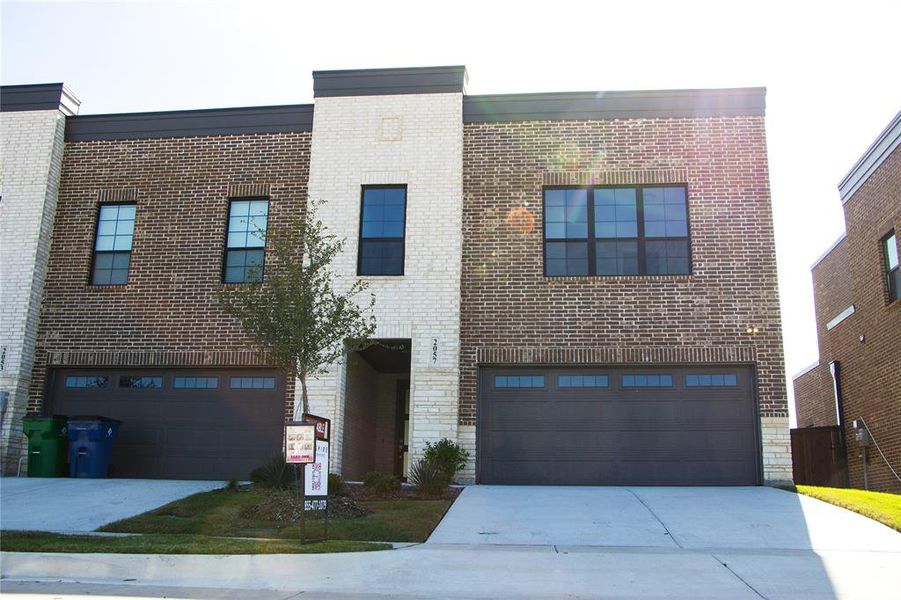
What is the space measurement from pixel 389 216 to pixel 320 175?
1.63 m

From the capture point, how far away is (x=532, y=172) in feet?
53.4

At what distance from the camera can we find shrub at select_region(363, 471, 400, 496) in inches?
526

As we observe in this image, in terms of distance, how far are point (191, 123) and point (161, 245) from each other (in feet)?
8.81

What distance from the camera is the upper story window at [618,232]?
15.8m

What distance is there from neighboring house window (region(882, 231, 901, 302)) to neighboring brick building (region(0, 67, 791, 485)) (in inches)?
229

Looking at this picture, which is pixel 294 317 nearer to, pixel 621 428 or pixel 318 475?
pixel 318 475

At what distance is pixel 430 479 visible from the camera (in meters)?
13.4

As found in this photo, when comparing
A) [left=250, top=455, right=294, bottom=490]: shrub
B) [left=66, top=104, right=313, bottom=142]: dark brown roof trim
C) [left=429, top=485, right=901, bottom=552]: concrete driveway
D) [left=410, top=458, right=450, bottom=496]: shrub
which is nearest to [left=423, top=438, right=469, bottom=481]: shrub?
[left=410, top=458, right=450, bottom=496]: shrub

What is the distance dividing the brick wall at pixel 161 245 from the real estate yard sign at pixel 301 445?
643cm

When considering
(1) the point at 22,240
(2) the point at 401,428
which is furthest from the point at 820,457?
(1) the point at 22,240

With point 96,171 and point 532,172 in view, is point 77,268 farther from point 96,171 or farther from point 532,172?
point 532,172

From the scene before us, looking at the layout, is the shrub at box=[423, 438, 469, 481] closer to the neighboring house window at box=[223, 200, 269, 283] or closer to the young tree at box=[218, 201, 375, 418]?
the young tree at box=[218, 201, 375, 418]

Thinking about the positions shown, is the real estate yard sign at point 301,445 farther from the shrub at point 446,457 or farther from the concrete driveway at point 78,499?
the shrub at point 446,457

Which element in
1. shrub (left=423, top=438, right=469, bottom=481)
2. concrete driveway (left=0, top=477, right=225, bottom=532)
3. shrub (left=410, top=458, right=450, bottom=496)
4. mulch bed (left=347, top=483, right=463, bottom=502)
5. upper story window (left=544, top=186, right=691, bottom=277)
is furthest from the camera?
upper story window (left=544, top=186, right=691, bottom=277)
